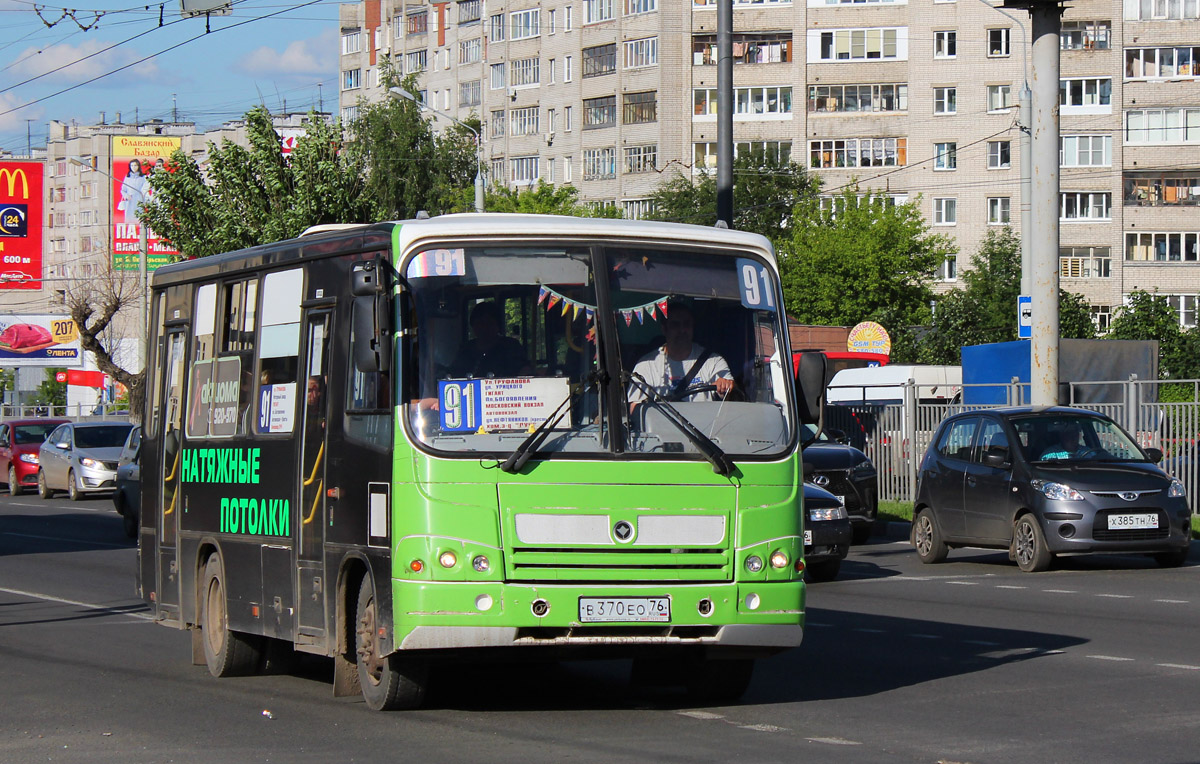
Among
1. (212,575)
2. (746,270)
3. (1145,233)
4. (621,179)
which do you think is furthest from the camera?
(621,179)

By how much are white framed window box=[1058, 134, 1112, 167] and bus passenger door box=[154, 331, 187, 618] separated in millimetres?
69931

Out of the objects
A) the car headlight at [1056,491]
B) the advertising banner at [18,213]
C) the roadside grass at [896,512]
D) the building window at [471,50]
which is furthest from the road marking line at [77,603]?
the building window at [471,50]

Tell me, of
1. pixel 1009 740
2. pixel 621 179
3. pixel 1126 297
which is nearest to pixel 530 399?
pixel 1009 740

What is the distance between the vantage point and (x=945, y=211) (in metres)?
81.6

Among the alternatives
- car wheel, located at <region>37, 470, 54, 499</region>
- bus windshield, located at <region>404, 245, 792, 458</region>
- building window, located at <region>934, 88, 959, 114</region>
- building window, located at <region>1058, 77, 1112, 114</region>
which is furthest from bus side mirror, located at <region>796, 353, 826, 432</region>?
building window, located at <region>934, 88, 959, 114</region>

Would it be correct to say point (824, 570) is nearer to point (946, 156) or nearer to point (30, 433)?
point (30, 433)

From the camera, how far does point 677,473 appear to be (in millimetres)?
9008

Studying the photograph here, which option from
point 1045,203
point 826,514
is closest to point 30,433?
point 1045,203

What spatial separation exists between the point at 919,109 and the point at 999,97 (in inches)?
142

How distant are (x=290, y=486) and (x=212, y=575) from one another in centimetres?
144

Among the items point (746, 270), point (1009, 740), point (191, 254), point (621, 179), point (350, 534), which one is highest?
point (621, 179)

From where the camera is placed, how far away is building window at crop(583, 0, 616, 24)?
90438 millimetres

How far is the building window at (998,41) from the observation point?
263ft

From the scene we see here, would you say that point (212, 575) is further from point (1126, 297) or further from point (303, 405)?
point (1126, 297)
